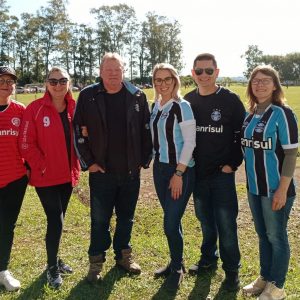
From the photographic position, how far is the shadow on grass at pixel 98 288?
4.15 meters

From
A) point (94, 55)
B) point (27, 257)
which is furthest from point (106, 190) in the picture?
point (94, 55)

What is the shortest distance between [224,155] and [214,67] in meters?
0.91

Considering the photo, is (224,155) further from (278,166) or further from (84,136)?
Result: (84,136)

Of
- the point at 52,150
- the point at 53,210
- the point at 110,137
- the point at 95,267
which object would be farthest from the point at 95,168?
the point at 95,267

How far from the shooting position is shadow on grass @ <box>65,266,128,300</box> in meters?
4.15

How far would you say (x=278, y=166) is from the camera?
3701 mm

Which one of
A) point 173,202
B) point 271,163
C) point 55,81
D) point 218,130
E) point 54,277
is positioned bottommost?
point 54,277

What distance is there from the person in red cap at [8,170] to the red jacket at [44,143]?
0.43 ft

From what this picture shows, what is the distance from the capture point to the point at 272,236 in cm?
384

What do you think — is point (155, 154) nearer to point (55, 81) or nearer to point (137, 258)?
point (55, 81)

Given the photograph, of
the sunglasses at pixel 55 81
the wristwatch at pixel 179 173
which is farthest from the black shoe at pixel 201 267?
the sunglasses at pixel 55 81

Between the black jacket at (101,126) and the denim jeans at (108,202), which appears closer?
the black jacket at (101,126)

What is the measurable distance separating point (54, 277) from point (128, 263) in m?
0.86

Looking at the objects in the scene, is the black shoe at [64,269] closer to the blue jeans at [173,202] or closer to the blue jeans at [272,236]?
the blue jeans at [173,202]
